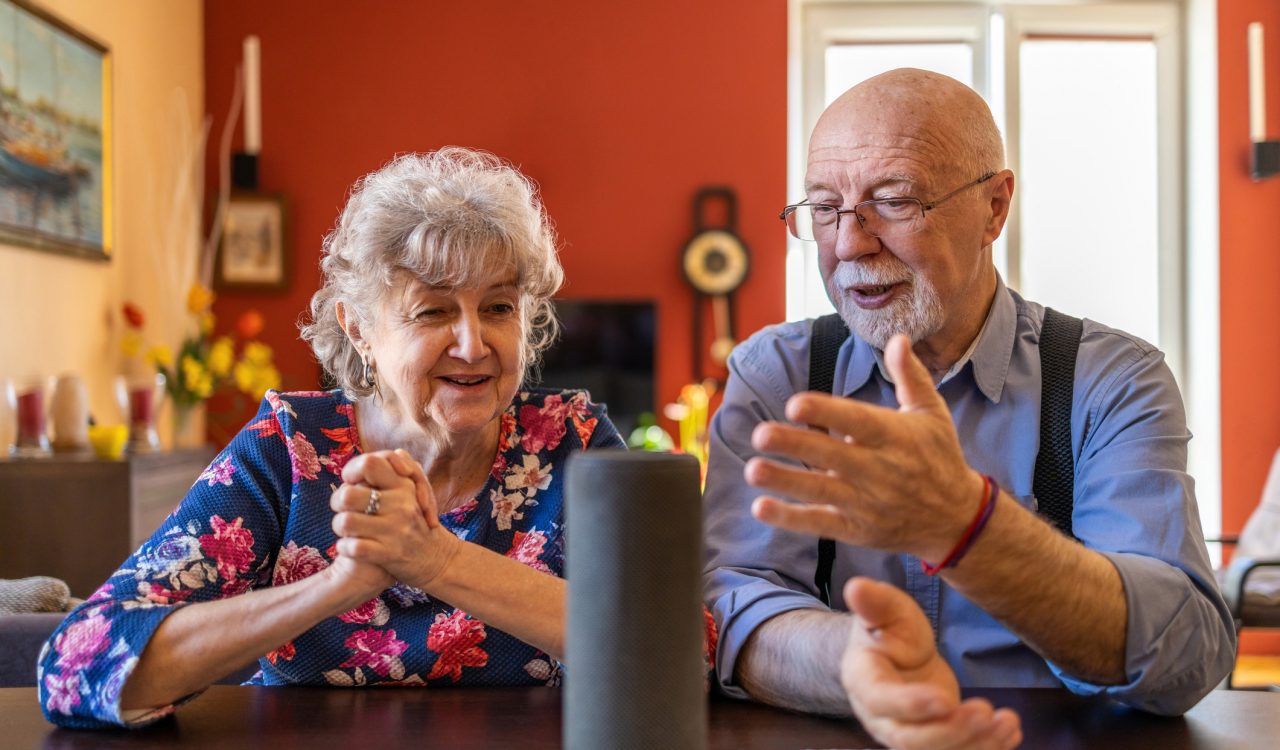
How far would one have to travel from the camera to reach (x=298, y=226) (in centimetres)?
483

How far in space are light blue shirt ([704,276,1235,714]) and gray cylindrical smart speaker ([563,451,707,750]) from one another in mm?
523

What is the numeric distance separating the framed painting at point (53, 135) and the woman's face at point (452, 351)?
236cm

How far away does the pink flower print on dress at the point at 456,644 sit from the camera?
4.54ft

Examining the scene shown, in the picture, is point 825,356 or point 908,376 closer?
point 908,376

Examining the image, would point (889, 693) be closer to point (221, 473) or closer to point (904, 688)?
point (904, 688)

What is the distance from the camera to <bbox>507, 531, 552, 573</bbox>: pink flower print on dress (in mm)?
1444

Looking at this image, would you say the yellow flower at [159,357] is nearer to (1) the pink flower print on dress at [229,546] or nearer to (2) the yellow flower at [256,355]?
(2) the yellow flower at [256,355]

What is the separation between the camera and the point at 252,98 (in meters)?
4.46

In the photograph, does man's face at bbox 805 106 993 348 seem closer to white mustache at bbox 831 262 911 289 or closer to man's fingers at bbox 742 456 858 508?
white mustache at bbox 831 262 911 289

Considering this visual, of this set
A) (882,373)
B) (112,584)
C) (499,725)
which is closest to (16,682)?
(112,584)

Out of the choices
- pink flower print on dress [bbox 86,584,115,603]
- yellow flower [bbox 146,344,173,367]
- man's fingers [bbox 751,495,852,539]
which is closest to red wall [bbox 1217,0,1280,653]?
yellow flower [bbox 146,344,173,367]

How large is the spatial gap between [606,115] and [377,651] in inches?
148

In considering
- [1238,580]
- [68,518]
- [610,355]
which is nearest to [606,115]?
[610,355]

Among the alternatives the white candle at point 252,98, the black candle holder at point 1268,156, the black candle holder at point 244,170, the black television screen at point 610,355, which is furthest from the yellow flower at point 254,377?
the black candle holder at point 1268,156
